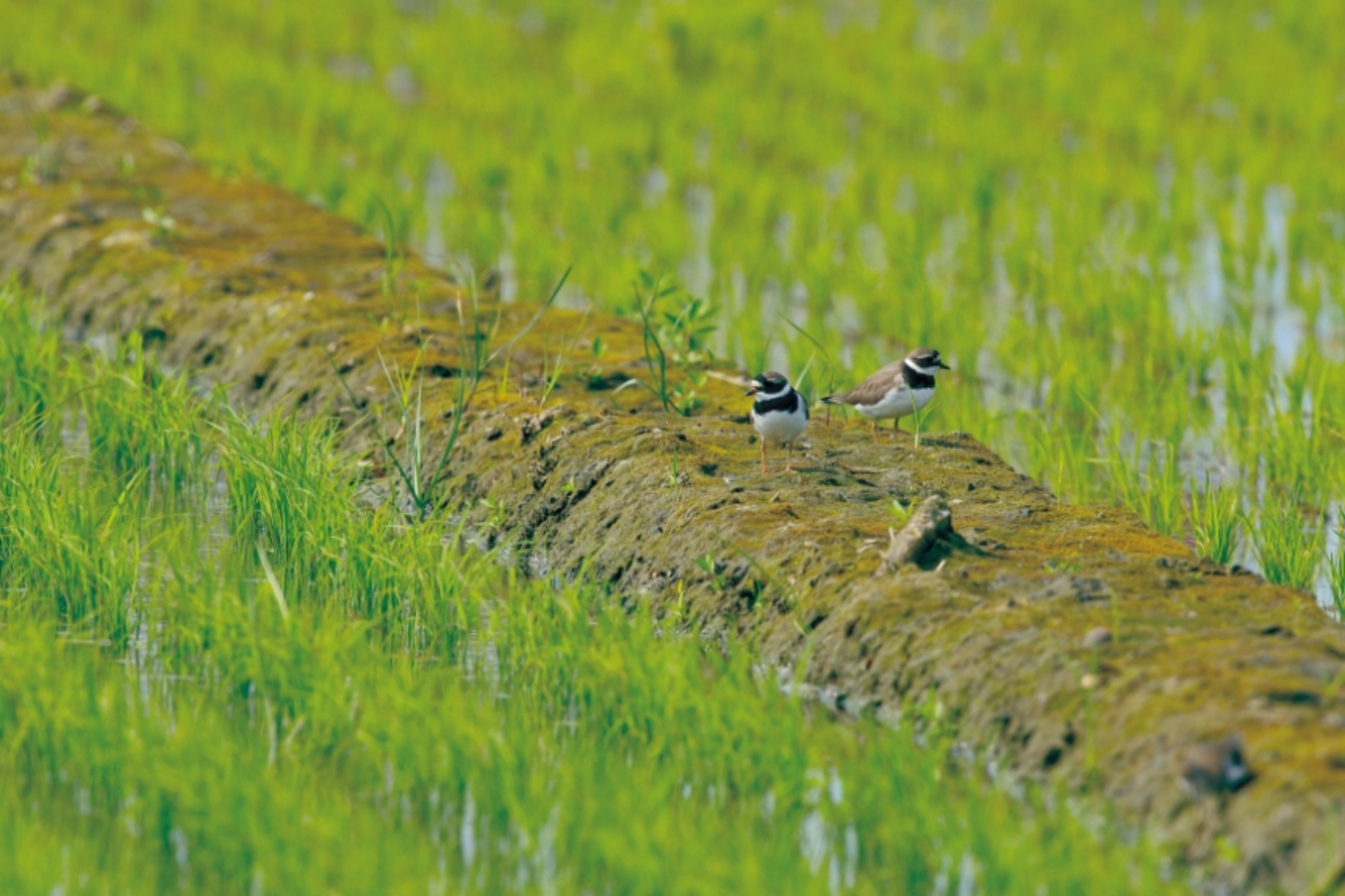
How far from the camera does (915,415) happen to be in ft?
17.4

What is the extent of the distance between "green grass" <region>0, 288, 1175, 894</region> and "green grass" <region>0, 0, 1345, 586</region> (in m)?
1.74

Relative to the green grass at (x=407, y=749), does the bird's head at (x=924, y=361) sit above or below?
above

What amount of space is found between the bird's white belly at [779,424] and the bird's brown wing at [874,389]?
17.8 inches

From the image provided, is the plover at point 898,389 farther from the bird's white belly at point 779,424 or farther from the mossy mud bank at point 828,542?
the bird's white belly at point 779,424

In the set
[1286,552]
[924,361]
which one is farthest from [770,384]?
[1286,552]

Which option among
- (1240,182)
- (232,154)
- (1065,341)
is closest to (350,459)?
(1065,341)

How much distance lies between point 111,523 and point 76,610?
13.1 inches

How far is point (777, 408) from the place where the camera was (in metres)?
4.88

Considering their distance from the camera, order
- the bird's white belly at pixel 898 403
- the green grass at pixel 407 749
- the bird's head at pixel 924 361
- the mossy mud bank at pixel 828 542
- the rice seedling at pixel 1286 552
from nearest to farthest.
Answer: the green grass at pixel 407 749, the mossy mud bank at pixel 828 542, the rice seedling at pixel 1286 552, the bird's white belly at pixel 898 403, the bird's head at pixel 924 361

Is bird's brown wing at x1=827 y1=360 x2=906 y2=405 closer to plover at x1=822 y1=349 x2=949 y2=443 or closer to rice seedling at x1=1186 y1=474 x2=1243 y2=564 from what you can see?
plover at x1=822 y1=349 x2=949 y2=443

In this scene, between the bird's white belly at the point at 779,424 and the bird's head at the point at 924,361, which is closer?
the bird's white belly at the point at 779,424

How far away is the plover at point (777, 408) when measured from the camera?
488 centimetres

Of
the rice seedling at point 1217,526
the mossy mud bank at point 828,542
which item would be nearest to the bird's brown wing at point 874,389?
the mossy mud bank at point 828,542

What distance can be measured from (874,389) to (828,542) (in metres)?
1.07
